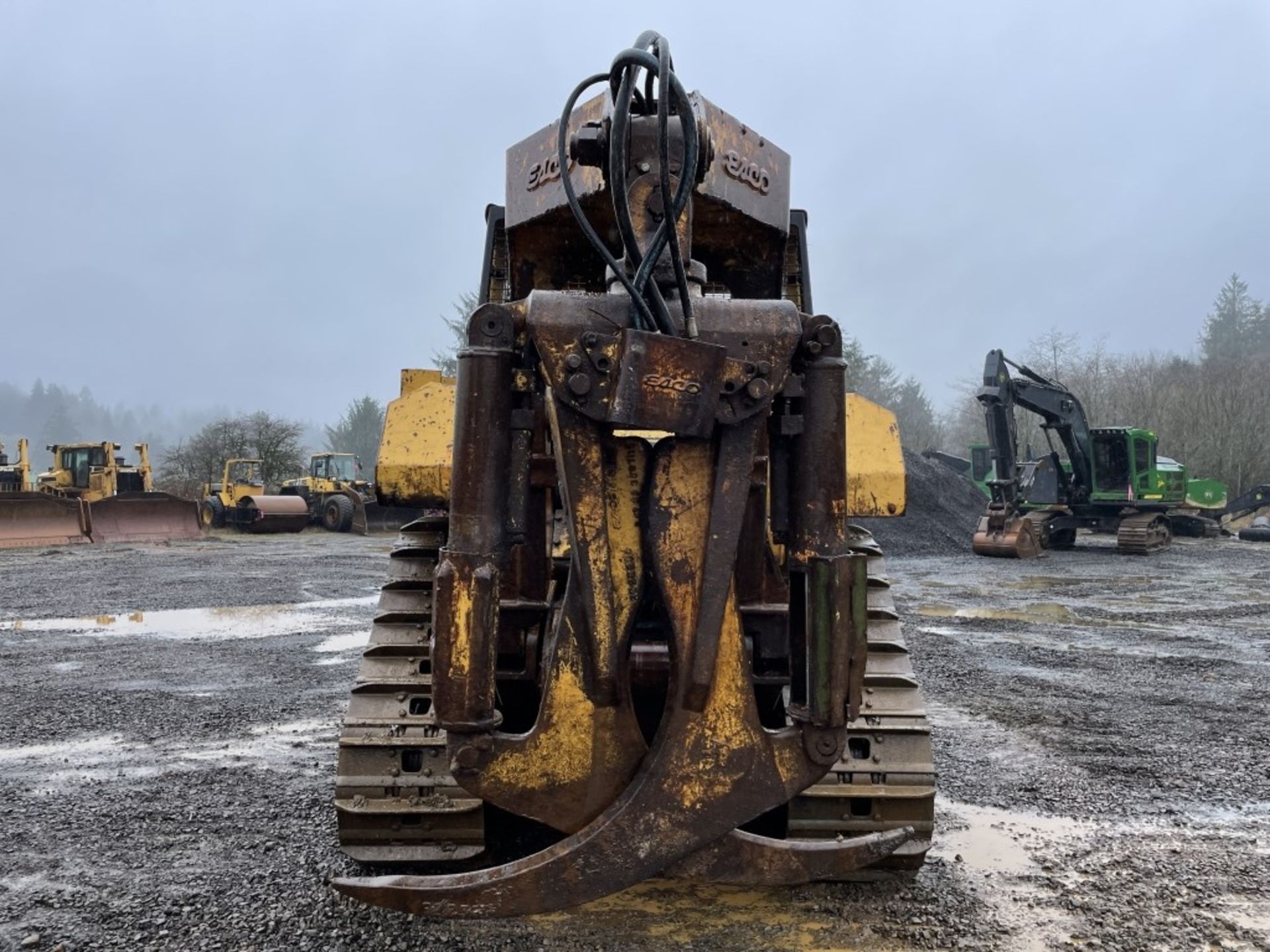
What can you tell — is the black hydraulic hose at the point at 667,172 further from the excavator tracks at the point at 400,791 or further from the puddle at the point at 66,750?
the puddle at the point at 66,750

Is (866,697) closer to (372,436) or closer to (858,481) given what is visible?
(858,481)

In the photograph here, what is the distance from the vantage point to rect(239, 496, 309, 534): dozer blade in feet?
83.9

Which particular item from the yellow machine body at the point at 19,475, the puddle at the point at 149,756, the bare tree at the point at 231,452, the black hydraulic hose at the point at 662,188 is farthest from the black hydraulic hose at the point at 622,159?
the bare tree at the point at 231,452

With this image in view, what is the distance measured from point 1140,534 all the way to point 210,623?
16.4 m

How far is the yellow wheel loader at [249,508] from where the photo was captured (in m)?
25.7

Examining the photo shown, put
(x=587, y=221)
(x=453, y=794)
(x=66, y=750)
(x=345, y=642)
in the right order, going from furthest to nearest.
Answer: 1. (x=345, y=642)
2. (x=66, y=750)
3. (x=453, y=794)
4. (x=587, y=221)

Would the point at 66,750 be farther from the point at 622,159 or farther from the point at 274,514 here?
the point at 274,514

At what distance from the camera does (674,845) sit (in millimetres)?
2311

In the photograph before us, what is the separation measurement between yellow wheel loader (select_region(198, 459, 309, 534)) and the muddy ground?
1630cm

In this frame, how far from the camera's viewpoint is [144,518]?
2262 centimetres

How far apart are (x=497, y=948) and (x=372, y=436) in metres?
54.2

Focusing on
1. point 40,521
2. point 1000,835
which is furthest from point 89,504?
point 1000,835

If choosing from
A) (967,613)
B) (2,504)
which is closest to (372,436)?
(2,504)

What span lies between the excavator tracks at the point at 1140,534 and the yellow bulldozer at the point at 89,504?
20031mm
